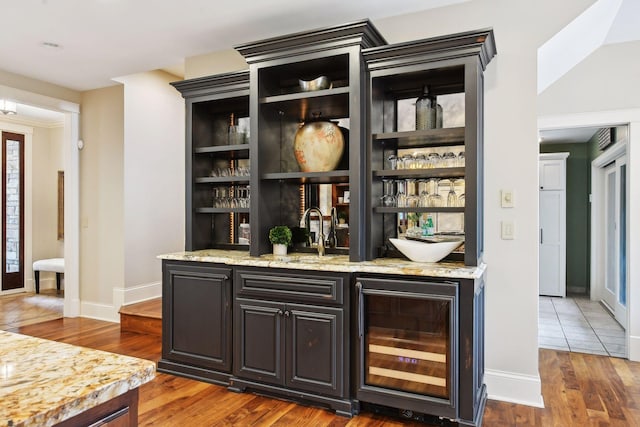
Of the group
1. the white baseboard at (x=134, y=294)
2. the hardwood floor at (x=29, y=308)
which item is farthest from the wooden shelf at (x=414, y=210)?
the hardwood floor at (x=29, y=308)

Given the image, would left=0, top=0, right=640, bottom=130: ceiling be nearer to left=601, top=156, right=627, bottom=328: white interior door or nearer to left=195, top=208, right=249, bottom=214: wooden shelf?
left=195, top=208, right=249, bottom=214: wooden shelf

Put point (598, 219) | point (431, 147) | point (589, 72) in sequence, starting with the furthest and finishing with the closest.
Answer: point (598, 219) < point (589, 72) < point (431, 147)

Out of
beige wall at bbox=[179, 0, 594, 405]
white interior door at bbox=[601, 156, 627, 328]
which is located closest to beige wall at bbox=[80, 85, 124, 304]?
beige wall at bbox=[179, 0, 594, 405]

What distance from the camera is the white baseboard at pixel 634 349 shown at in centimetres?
369

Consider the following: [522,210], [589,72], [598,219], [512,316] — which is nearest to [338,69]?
[522,210]

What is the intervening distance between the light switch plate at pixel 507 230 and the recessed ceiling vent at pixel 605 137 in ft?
10.6

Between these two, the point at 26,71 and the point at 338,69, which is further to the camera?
the point at 26,71

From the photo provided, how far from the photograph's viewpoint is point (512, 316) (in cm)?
286

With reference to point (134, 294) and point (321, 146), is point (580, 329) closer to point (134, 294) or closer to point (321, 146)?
point (321, 146)

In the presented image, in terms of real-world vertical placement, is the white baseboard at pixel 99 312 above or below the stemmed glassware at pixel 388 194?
below

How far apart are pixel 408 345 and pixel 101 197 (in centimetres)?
412

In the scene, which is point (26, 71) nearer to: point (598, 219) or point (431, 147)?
point (431, 147)

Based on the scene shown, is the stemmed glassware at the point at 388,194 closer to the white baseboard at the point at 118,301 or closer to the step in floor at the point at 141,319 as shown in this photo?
the step in floor at the point at 141,319

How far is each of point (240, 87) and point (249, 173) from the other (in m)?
0.65
